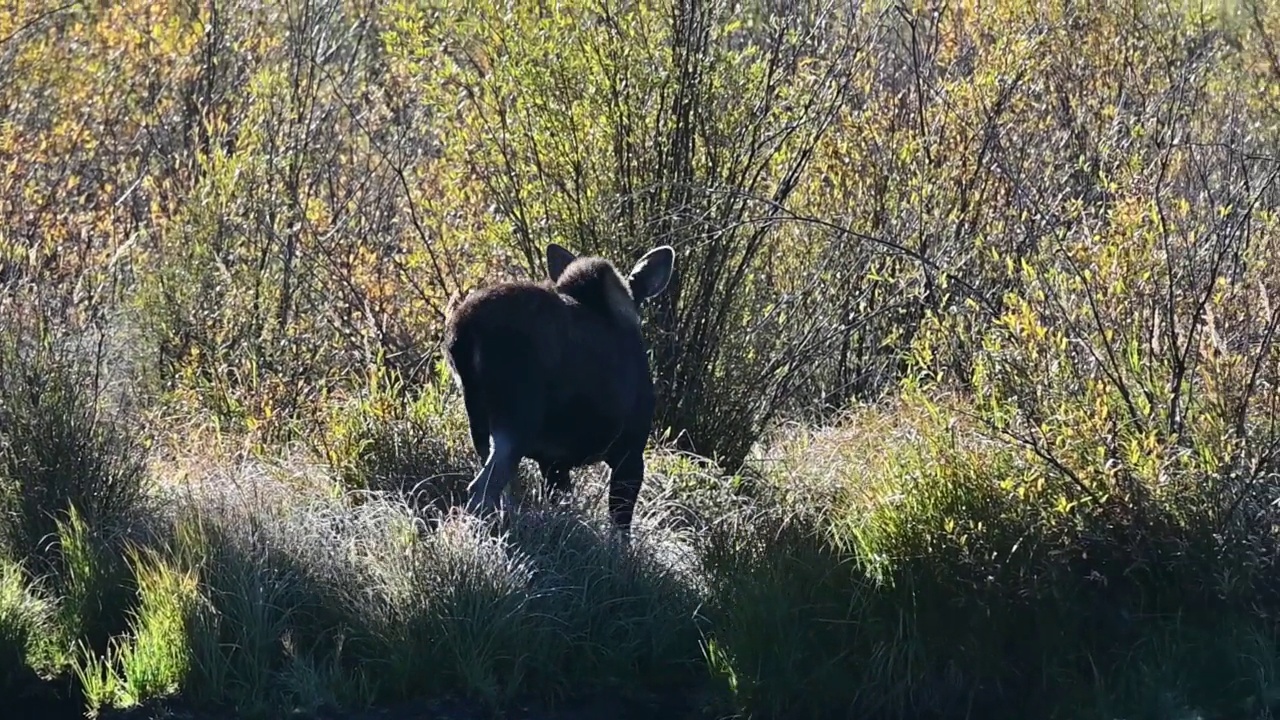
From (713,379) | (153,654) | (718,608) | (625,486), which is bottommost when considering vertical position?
(153,654)

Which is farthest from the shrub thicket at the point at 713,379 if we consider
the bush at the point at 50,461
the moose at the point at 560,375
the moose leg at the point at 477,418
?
the moose leg at the point at 477,418

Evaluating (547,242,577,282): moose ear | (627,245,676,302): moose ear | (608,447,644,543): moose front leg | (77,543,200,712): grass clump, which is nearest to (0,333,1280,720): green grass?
(77,543,200,712): grass clump

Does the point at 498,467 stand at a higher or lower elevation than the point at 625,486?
lower

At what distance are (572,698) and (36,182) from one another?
6565mm

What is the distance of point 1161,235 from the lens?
773cm

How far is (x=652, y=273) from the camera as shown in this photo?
855cm

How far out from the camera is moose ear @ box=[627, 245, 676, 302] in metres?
8.52

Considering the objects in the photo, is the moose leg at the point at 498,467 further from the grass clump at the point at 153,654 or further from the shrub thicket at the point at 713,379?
the grass clump at the point at 153,654

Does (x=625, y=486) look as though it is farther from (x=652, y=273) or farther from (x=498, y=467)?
(x=652, y=273)

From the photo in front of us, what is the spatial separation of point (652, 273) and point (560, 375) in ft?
3.68

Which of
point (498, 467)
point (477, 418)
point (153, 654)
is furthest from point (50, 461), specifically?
point (498, 467)

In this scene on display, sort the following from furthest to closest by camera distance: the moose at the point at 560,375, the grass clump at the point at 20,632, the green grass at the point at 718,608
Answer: the grass clump at the point at 20,632
the moose at the point at 560,375
the green grass at the point at 718,608

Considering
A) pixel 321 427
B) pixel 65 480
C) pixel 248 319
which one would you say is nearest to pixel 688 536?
pixel 321 427

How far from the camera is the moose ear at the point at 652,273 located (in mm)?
8516
